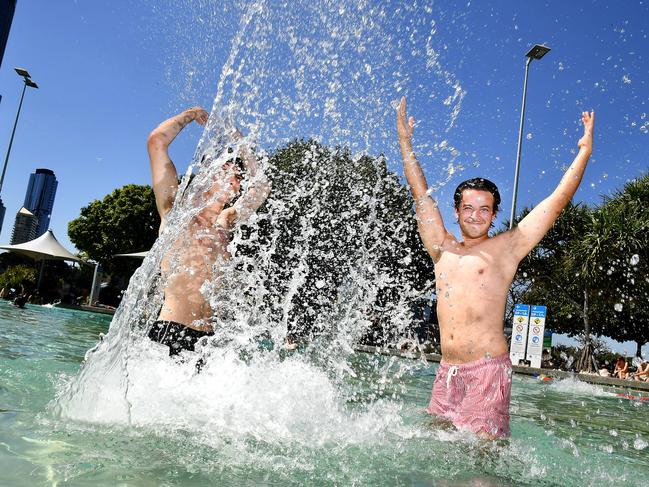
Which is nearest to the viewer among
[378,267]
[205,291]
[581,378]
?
[205,291]

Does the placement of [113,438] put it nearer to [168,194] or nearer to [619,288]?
[168,194]

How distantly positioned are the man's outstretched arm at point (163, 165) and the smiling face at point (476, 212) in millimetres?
1990

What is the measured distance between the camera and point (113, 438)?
92.5 inches

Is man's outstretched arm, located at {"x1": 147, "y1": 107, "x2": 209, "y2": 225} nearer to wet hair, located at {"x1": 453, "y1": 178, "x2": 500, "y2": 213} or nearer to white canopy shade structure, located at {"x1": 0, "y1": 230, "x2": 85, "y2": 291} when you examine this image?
wet hair, located at {"x1": 453, "y1": 178, "x2": 500, "y2": 213}

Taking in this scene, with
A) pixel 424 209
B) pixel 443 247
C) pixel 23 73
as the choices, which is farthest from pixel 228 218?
pixel 23 73

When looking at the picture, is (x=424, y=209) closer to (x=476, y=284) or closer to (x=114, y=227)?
(x=476, y=284)

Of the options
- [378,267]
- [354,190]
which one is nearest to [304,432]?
[354,190]

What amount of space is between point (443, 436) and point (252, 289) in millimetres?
2520

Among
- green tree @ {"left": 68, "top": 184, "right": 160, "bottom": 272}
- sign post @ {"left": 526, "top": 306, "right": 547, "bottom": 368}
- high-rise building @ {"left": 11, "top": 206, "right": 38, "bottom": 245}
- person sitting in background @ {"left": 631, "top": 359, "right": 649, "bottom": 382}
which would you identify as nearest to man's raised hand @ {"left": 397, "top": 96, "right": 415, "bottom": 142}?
sign post @ {"left": 526, "top": 306, "right": 547, "bottom": 368}

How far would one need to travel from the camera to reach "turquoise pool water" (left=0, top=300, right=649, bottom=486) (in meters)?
2.03

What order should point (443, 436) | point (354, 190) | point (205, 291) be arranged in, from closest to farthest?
1. point (443, 436)
2. point (205, 291)
3. point (354, 190)

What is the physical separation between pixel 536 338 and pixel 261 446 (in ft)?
53.2

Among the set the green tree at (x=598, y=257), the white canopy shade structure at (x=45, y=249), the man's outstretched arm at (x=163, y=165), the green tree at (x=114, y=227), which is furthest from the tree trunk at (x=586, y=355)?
the green tree at (x=114, y=227)

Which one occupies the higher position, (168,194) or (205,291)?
(168,194)
